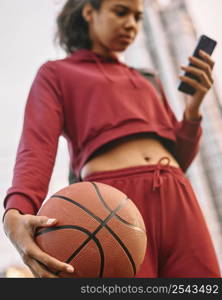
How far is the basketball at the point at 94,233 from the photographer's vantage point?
87 cm

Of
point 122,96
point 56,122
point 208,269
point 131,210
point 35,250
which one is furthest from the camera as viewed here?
point 122,96

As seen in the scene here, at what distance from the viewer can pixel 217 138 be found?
12.9 meters

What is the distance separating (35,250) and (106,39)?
888mm

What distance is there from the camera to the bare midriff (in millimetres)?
1256

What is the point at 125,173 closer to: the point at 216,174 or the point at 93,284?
the point at 93,284

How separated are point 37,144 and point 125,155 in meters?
0.27

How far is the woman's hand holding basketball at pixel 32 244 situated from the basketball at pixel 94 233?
0.02m

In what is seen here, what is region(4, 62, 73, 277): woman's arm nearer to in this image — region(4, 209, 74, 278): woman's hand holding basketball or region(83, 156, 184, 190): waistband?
region(4, 209, 74, 278): woman's hand holding basketball

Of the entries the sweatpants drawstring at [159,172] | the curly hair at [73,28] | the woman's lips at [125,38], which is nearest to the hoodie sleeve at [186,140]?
the sweatpants drawstring at [159,172]

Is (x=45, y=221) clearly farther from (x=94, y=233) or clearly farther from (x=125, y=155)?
(x=125, y=155)

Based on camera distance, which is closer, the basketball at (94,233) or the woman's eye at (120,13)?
the basketball at (94,233)

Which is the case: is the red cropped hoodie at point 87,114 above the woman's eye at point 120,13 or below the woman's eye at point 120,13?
below

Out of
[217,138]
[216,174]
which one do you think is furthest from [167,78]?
[216,174]

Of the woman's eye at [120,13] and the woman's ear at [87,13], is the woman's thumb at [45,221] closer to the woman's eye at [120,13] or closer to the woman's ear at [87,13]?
the woman's eye at [120,13]
